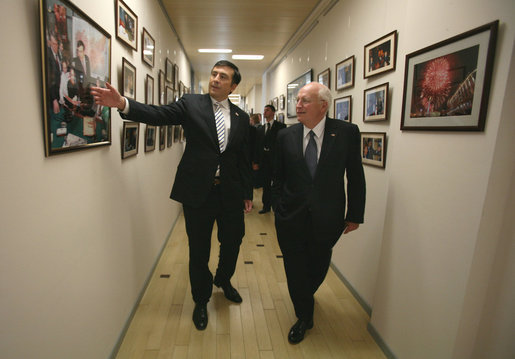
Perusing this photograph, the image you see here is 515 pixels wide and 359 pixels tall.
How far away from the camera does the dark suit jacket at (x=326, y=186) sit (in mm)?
1881

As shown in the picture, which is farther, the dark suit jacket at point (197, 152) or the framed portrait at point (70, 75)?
the dark suit jacket at point (197, 152)

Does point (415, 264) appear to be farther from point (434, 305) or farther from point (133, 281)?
point (133, 281)

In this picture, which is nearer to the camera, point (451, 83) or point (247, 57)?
point (451, 83)

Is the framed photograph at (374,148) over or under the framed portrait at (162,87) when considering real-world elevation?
under

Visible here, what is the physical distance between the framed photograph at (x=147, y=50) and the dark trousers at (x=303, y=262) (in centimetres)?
190

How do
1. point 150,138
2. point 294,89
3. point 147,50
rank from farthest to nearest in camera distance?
point 294,89 < point 150,138 < point 147,50

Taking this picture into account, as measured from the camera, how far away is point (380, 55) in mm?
2318

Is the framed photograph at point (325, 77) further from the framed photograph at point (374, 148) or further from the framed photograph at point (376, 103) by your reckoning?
the framed photograph at point (374, 148)

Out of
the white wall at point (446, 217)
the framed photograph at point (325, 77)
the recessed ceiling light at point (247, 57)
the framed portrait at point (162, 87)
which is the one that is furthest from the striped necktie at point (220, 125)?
the recessed ceiling light at point (247, 57)

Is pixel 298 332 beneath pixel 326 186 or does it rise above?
beneath

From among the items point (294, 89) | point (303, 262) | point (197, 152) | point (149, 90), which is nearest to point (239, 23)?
point (294, 89)

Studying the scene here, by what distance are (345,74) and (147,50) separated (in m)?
1.91

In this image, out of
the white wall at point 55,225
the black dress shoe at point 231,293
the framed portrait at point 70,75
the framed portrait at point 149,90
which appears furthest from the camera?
the framed portrait at point 149,90

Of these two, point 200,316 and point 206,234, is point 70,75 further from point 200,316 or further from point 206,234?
point 200,316
